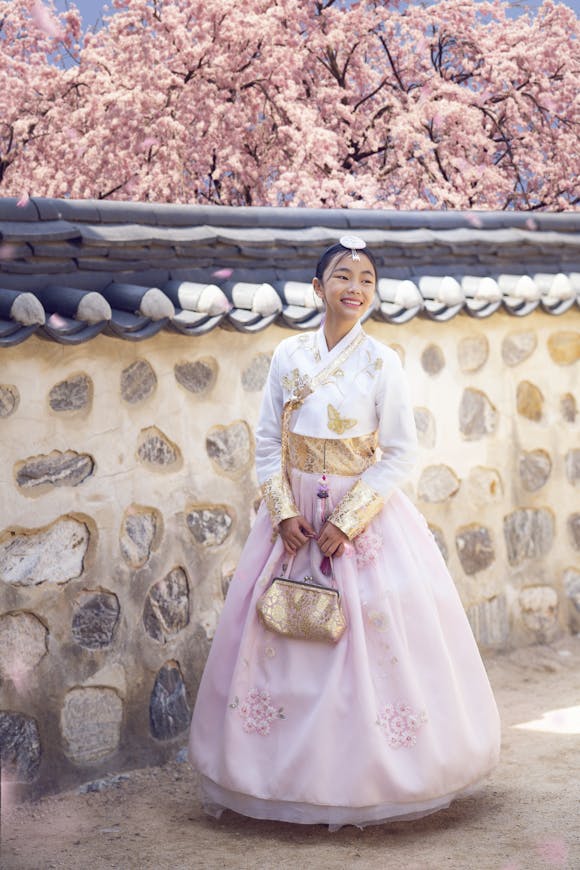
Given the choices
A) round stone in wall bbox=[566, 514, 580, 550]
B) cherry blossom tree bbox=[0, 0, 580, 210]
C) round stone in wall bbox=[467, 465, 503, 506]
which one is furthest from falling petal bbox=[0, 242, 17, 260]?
cherry blossom tree bbox=[0, 0, 580, 210]

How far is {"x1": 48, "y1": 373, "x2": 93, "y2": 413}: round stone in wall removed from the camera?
141 inches

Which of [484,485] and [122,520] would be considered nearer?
[122,520]

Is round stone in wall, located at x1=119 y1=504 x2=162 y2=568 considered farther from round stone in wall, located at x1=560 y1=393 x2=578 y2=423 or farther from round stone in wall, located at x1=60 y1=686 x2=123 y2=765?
round stone in wall, located at x1=560 y1=393 x2=578 y2=423

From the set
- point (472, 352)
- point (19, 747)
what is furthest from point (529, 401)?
point (19, 747)

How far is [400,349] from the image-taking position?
4754 millimetres

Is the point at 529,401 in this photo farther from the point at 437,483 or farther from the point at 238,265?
the point at 238,265

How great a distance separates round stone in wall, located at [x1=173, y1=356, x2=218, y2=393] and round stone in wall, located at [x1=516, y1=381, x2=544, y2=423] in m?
1.75

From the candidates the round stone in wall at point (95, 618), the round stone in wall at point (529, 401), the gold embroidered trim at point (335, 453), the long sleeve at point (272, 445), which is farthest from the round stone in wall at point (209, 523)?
the round stone in wall at point (529, 401)

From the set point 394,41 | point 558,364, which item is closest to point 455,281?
point 558,364

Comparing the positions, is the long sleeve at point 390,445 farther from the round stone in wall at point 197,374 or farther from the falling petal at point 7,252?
the falling petal at point 7,252

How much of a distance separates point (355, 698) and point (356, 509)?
0.52 m

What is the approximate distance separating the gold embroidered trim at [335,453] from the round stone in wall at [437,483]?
168cm

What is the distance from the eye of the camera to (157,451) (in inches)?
154

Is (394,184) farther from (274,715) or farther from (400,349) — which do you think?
(274,715)
